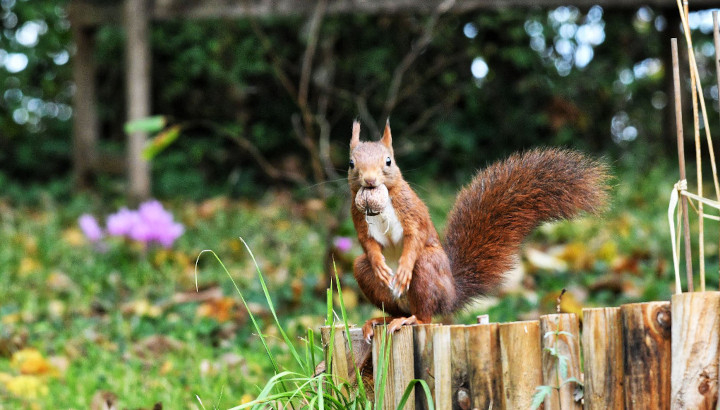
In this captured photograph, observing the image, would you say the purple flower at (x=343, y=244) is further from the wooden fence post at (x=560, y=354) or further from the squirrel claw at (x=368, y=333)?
the wooden fence post at (x=560, y=354)

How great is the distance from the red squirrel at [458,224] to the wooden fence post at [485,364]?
20 centimetres

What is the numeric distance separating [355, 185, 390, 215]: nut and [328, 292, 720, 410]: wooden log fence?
282mm

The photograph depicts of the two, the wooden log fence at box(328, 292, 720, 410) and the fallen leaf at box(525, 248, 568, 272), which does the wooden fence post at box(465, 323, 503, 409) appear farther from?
the fallen leaf at box(525, 248, 568, 272)

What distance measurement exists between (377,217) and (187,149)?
19.4ft

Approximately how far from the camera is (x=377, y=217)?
1934mm

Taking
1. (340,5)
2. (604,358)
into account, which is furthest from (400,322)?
(340,5)

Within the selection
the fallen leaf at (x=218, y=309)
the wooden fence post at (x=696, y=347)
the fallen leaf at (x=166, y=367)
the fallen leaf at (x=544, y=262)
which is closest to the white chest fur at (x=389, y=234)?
the wooden fence post at (x=696, y=347)

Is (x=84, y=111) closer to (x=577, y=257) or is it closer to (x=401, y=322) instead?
(x=577, y=257)

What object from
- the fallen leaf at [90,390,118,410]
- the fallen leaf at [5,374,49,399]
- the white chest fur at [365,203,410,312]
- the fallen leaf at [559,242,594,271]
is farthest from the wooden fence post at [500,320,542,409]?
the fallen leaf at [559,242,594,271]

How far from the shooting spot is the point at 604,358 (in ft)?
5.45

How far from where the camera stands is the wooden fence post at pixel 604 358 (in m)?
1.65

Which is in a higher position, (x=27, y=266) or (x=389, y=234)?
(x=27, y=266)

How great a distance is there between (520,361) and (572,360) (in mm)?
108

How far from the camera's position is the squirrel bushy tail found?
1950 millimetres
